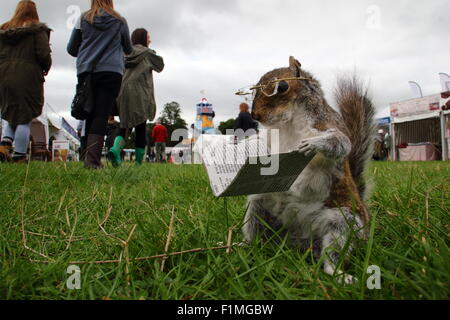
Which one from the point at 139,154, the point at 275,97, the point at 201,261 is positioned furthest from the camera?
the point at 139,154

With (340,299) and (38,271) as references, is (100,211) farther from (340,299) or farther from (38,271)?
(340,299)

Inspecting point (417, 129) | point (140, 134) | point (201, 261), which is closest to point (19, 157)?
point (140, 134)

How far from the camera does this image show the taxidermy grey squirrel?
77cm

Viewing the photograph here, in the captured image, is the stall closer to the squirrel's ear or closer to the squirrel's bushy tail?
the squirrel's bushy tail

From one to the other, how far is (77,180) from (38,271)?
1436 mm

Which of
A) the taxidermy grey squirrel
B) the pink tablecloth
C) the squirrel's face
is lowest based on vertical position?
the taxidermy grey squirrel

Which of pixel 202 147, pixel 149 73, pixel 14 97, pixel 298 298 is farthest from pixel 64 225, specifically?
pixel 149 73

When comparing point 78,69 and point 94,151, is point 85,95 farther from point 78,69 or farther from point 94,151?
point 94,151

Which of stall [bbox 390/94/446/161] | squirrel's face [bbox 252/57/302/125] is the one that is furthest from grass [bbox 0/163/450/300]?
stall [bbox 390/94/446/161]

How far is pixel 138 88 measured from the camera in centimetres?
328

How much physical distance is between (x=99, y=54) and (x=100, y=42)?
0.34 ft

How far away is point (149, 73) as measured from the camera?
3400 mm

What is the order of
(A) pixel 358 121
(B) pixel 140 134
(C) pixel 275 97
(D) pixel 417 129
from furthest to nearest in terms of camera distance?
1. (D) pixel 417 129
2. (B) pixel 140 134
3. (A) pixel 358 121
4. (C) pixel 275 97

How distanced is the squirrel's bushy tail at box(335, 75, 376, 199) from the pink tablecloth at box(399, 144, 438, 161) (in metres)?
11.1
